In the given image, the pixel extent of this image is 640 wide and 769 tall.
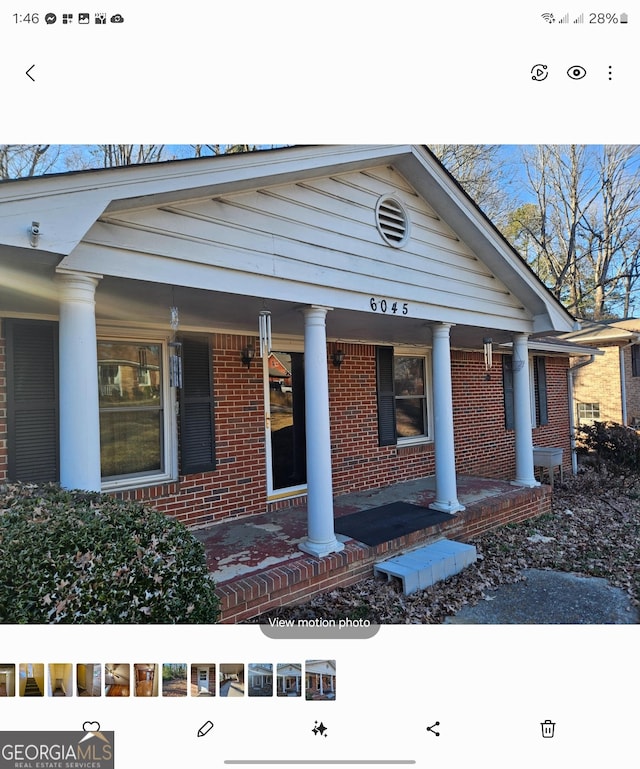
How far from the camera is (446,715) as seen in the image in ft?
4.62

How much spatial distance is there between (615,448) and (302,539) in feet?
19.1

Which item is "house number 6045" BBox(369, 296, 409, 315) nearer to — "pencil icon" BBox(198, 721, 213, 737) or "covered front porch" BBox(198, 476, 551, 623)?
"covered front porch" BBox(198, 476, 551, 623)

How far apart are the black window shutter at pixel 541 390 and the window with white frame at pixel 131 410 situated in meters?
6.87

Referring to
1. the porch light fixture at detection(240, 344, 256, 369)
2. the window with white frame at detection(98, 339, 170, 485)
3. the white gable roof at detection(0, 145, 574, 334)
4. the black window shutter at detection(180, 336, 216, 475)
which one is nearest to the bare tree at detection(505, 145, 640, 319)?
the white gable roof at detection(0, 145, 574, 334)

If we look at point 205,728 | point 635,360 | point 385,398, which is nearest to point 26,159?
point 205,728

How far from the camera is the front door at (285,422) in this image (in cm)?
460

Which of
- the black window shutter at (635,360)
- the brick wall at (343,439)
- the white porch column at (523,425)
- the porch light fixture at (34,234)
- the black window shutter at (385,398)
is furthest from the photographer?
the black window shutter at (635,360)

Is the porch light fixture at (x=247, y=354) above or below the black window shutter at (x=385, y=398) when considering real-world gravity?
above

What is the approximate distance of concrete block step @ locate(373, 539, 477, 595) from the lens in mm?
3152

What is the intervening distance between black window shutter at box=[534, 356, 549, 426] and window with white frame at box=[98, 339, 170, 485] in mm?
6868

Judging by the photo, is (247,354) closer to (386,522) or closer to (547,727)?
(386,522)

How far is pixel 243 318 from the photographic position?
3.65 metres

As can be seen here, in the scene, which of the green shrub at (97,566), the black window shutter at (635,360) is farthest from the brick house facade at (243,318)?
the black window shutter at (635,360)

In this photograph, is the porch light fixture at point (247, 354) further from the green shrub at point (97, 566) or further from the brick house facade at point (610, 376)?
the brick house facade at point (610, 376)
